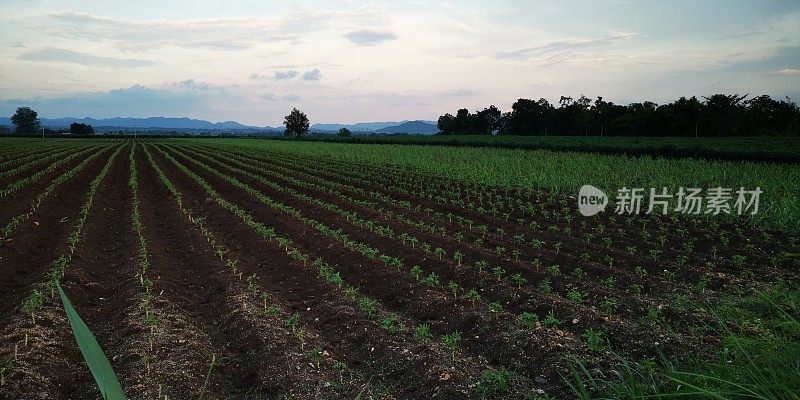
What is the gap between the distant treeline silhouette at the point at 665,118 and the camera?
5600 cm

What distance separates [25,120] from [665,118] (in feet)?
475

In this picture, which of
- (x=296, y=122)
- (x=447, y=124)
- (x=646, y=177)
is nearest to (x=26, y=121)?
(x=296, y=122)

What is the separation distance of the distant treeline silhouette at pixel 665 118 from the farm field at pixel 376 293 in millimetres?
46625

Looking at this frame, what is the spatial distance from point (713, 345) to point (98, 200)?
50.6 feet

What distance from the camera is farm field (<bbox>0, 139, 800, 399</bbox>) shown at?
482 centimetres

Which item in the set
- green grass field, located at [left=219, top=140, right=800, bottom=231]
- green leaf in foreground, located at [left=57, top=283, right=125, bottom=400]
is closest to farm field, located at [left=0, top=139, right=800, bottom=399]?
green grass field, located at [left=219, top=140, right=800, bottom=231]

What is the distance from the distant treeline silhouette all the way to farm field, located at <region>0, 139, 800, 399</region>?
153 ft

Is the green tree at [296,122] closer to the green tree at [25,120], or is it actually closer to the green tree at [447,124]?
the green tree at [447,124]

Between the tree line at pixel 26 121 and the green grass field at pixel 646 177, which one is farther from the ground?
the tree line at pixel 26 121

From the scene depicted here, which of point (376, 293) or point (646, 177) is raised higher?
point (646, 177)

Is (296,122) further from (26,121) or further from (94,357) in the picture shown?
(94,357)

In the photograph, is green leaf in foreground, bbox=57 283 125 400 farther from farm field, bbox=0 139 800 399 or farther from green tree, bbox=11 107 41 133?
green tree, bbox=11 107 41 133

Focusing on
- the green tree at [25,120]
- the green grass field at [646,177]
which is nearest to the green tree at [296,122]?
the green tree at [25,120]

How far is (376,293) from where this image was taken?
23.9 feet
